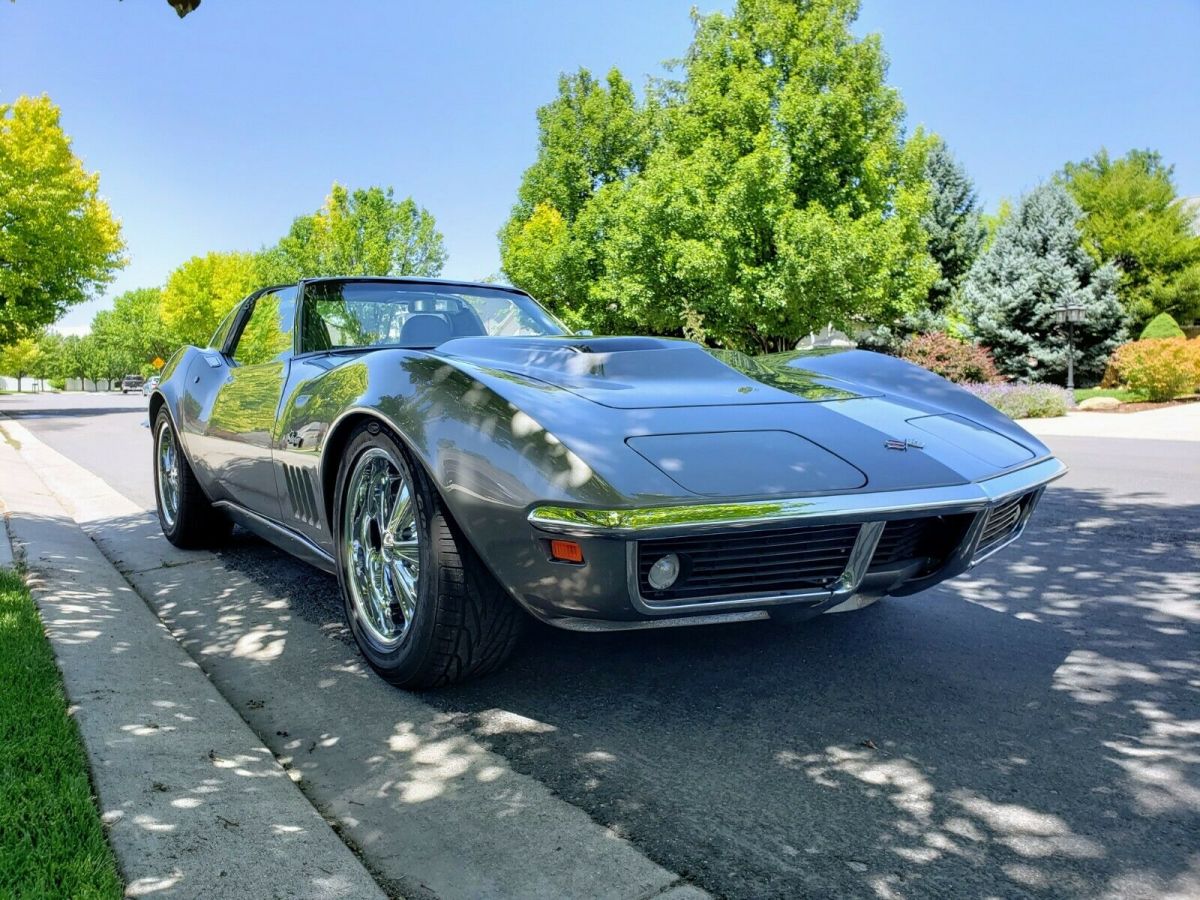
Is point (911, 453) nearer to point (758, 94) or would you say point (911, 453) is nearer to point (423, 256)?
point (758, 94)

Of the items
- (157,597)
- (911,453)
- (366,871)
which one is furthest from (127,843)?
(157,597)

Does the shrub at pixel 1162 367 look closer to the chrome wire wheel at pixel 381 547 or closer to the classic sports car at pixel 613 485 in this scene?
the classic sports car at pixel 613 485

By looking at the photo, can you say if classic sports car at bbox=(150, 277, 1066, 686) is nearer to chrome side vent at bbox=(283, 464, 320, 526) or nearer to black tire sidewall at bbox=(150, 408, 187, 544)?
chrome side vent at bbox=(283, 464, 320, 526)

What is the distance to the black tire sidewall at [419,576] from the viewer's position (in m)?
2.62

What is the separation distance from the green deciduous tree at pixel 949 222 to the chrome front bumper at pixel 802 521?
31493 millimetres

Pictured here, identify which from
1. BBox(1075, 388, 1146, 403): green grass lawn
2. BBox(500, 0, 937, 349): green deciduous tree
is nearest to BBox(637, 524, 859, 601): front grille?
BBox(500, 0, 937, 349): green deciduous tree

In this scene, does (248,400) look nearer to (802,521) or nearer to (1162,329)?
(802,521)

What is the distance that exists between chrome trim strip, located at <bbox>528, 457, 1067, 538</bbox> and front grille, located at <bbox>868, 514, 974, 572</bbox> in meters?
0.08

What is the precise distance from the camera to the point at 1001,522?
2910 millimetres

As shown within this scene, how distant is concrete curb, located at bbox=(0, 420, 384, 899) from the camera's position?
181cm

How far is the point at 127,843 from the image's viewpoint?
1886 mm

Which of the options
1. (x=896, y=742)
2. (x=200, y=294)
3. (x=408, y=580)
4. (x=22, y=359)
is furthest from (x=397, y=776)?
(x=22, y=359)

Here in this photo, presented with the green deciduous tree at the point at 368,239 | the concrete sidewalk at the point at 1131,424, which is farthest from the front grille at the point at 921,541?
the green deciduous tree at the point at 368,239

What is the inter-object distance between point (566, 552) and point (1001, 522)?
147 centimetres
